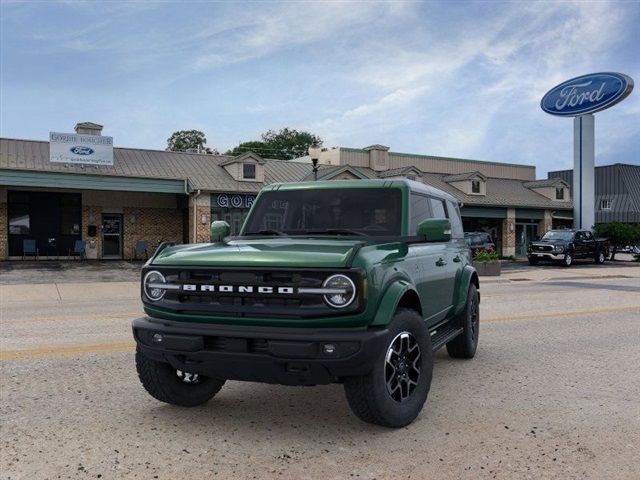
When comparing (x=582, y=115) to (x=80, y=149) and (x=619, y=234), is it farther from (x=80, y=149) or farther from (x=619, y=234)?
(x=80, y=149)

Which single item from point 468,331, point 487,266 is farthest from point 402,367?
point 487,266

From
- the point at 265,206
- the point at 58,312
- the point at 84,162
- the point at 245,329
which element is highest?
the point at 84,162

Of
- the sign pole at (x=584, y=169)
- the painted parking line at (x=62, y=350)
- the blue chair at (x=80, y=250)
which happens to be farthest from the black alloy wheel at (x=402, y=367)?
the sign pole at (x=584, y=169)

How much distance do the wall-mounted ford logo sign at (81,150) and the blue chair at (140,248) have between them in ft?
17.3

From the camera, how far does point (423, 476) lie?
3.60 metres

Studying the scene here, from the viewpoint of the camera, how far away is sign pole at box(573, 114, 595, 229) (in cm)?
3662

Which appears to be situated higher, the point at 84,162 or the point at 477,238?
the point at 84,162

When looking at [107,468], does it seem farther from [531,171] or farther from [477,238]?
[531,171]

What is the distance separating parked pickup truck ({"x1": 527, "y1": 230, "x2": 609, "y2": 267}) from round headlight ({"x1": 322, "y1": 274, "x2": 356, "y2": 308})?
28780 millimetres

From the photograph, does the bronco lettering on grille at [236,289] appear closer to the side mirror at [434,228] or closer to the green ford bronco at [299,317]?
the green ford bronco at [299,317]

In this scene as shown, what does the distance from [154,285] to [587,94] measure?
121 ft

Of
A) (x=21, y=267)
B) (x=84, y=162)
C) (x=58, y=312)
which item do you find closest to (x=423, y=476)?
(x=58, y=312)

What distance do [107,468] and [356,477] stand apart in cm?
151

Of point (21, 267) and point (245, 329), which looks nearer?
point (245, 329)
